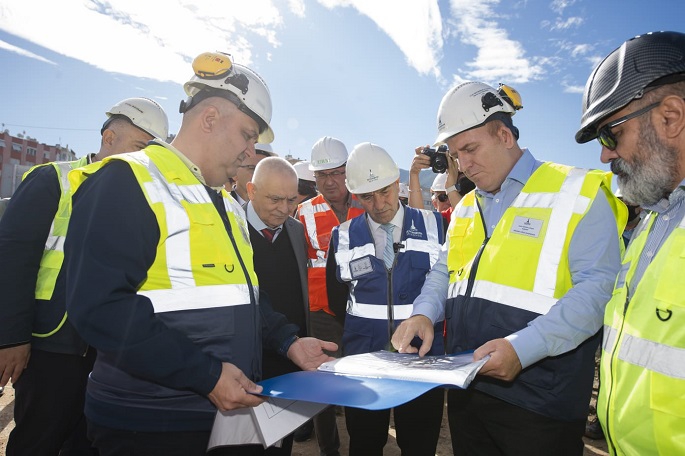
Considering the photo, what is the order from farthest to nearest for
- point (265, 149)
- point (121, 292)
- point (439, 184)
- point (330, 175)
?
1. point (439, 184)
2. point (265, 149)
3. point (330, 175)
4. point (121, 292)

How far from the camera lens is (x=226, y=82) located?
200 cm

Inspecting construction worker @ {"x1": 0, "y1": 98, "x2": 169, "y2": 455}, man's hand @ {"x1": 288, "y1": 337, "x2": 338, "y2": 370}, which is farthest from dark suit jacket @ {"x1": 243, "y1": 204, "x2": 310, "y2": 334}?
construction worker @ {"x1": 0, "y1": 98, "x2": 169, "y2": 455}

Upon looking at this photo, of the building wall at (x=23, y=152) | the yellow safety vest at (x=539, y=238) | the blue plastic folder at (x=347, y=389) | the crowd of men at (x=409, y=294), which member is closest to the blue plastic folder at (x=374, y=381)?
the blue plastic folder at (x=347, y=389)

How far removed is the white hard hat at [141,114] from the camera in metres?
3.39

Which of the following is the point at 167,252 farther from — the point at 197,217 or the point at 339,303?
the point at 339,303

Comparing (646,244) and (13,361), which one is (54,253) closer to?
(13,361)

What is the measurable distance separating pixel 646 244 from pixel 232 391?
5.52 feet

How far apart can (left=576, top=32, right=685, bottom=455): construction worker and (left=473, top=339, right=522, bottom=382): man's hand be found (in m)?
0.32

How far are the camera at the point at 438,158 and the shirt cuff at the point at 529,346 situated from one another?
2.63 meters

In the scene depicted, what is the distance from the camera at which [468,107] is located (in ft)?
7.59

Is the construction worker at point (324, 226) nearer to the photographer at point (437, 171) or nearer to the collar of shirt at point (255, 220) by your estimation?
the photographer at point (437, 171)

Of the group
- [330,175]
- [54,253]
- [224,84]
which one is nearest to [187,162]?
[224,84]

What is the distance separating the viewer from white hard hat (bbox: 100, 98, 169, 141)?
3.39 metres

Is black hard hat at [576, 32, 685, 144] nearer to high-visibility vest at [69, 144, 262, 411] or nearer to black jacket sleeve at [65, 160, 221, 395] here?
high-visibility vest at [69, 144, 262, 411]
